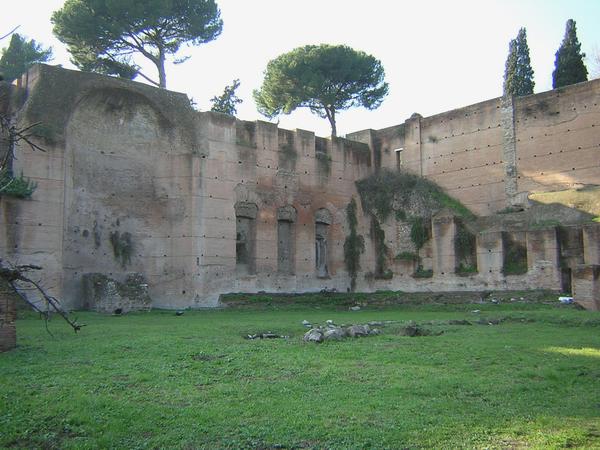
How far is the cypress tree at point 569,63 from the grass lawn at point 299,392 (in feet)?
63.2

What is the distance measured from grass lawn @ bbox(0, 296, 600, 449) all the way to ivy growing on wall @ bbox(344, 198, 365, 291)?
1550 cm

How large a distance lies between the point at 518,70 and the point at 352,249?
39.0ft

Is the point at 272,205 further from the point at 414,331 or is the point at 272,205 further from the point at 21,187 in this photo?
the point at 414,331

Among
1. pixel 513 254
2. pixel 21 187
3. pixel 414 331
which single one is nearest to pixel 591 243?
pixel 513 254

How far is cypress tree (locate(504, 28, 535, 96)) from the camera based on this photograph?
1156 inches

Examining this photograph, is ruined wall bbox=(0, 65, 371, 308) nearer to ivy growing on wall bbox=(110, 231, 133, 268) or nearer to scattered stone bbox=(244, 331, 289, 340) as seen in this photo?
ivy growing on wall bbox=(110, 231, 133, 268)

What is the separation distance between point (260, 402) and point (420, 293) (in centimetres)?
1765

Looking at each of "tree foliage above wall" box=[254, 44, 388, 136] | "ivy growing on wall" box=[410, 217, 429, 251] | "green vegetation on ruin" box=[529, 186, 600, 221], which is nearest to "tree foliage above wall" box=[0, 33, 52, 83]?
"tree foliage above wall" box=[254, 44, 388, 136]

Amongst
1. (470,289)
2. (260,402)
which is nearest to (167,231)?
(470,289)

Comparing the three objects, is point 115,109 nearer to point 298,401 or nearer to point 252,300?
point 252,300

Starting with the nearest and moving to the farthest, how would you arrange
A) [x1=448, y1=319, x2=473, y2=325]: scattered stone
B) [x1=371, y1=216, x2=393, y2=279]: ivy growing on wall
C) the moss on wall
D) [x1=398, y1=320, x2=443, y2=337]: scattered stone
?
[x1=398, y1=320, x2=443, y2=337]: scattered stone → [x1=448, y1=319, x2=473, y2=325]: scattered stone → the moss on wall → [x1=371, y1=216, x2=393, y2=279]: ivy growing on wall

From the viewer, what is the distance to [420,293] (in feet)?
77.7

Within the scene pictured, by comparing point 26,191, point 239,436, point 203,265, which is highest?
point 26,191

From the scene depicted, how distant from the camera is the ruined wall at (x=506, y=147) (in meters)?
22.7
